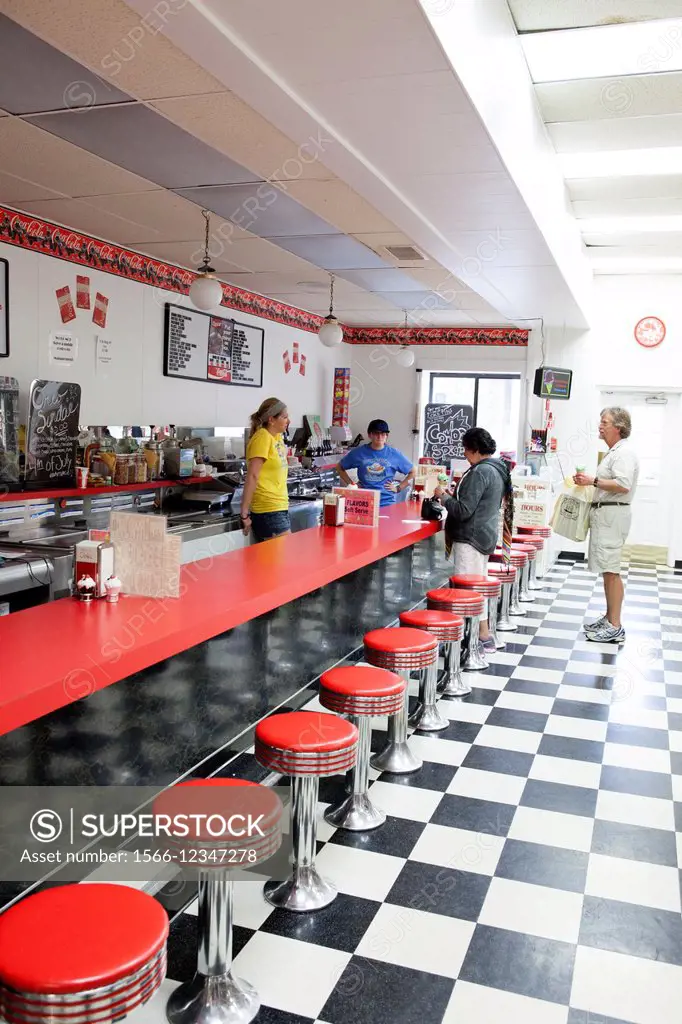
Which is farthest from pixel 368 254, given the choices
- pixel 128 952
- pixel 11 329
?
pixel 128 952

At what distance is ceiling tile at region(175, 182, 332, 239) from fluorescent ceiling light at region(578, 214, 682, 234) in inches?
114

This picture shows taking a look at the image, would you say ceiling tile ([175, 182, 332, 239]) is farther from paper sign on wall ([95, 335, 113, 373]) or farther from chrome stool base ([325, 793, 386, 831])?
chrome stool base ([325, 793, 386, 831])

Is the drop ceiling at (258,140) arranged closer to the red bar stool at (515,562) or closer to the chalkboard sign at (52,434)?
the chalkboard sign at (52,434)

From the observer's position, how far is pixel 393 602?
5.85m

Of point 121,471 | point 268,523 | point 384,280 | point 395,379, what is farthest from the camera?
point 395,379

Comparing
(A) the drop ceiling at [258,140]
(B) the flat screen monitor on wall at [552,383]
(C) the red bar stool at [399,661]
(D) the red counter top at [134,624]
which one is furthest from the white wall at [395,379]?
(C) the red bar stool at [399,661]

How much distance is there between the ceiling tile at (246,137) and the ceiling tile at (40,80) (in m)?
0.28

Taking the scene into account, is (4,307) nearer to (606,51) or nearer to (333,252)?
(333,252)

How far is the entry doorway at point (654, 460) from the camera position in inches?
409

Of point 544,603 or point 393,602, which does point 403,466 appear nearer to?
point 393,602

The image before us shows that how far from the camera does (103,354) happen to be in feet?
23.1

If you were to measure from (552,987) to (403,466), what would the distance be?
4916 millimetres

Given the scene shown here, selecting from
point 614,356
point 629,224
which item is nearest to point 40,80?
point 629,224

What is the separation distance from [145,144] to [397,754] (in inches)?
131
